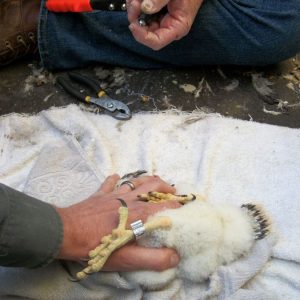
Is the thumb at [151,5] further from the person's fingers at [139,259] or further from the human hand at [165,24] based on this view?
the person's fingers at [139,259]

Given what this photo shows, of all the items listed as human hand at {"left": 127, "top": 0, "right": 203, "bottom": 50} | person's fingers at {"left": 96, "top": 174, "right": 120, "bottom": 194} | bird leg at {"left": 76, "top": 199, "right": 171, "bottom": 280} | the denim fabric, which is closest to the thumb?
human hand at {"left": 127, "top": 0, "right": 203, "bottom": 50}

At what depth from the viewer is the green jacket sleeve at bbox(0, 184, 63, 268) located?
0.87 metres

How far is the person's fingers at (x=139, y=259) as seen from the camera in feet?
3.21

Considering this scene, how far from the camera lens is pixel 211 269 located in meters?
1.03

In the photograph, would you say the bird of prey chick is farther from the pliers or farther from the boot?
the boot

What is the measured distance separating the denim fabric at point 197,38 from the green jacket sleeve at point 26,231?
33.8 inches

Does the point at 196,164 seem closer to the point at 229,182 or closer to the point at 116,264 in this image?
the point at 229,182

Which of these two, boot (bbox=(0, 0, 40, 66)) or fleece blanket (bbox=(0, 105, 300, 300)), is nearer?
fleece blanket (bbox=(0, 105, 300, 300))

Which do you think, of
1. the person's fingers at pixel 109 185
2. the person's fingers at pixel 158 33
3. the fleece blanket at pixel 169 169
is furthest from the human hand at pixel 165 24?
the person's fingers at pixel 109 185

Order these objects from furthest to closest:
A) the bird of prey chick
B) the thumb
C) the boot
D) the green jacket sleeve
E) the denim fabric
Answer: the boot, the denim fabric, the thumb, the bird of prey chick, the green jacket sleeve

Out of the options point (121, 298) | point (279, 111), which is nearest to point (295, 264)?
point (121, 298)

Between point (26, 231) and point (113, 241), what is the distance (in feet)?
0.57

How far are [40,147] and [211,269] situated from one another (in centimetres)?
66

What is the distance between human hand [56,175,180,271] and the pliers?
0.52m
